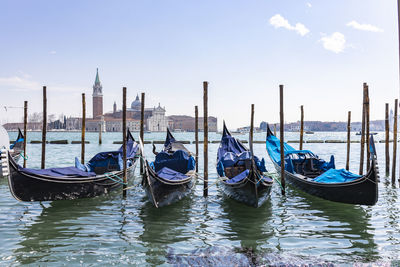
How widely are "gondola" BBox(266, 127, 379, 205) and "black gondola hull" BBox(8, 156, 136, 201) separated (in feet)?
11.9

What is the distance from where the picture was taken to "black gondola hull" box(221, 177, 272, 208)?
16.8ft

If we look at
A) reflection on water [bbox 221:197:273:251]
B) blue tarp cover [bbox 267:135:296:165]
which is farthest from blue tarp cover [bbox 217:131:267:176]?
reflection on water [bbox 221:197:273:251]

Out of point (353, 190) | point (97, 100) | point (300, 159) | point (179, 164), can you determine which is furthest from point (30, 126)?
point (353, 190)

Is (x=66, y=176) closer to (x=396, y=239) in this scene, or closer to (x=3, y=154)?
(x=3, y=154)

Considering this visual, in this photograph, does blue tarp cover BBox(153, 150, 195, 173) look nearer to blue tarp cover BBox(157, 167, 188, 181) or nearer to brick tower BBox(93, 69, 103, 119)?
blue tarp cover BBox(157, 167, 188, 181)

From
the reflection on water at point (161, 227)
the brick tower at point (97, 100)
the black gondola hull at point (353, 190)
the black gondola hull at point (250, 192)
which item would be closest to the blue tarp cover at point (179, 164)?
the reflection on water at point (161, 227)

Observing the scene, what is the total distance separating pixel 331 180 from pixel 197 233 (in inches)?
101

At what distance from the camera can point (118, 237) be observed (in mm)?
4246

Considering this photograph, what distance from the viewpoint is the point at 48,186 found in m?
5.08

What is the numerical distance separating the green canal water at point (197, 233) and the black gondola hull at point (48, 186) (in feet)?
0.89

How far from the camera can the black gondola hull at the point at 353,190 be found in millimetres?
4926

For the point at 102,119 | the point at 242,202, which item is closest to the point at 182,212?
the point at 242,202

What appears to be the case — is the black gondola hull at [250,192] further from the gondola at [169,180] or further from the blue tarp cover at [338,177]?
the blue tarp cover at [338,177]

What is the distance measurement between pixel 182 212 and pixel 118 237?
1.38 meters
